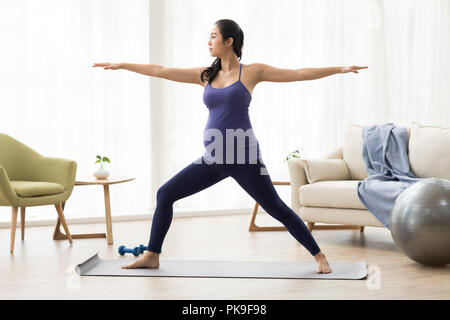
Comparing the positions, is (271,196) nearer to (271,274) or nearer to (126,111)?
(271,274)

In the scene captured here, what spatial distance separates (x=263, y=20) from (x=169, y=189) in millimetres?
3347

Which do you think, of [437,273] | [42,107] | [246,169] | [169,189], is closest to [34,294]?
[169,189]

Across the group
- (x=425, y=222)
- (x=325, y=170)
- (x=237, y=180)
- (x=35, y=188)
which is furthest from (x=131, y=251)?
(x=425, y=222)

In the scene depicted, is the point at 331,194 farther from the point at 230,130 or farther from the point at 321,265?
the point at 230,130

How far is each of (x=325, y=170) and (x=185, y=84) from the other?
1877 millimetres

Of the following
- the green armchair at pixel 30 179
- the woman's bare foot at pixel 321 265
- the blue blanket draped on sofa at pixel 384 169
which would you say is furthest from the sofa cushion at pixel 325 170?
the green armchair at pixel 30 179

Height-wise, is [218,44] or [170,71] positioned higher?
[218,44]

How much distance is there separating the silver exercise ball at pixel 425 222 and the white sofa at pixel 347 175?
0.67m

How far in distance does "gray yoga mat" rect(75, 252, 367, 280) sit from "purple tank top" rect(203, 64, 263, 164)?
2.04 ft

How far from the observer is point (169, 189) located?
334 cm

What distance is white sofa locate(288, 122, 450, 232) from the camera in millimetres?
4379

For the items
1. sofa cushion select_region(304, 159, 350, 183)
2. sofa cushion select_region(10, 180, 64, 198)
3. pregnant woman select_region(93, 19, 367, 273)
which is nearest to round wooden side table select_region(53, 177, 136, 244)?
sofa cushion select_region(10, 180, 64, 198)

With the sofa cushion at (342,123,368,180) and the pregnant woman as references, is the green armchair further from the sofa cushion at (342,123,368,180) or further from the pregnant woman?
the sofa cushion at (342,123,368,180)

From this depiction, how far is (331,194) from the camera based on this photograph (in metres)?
4.49
